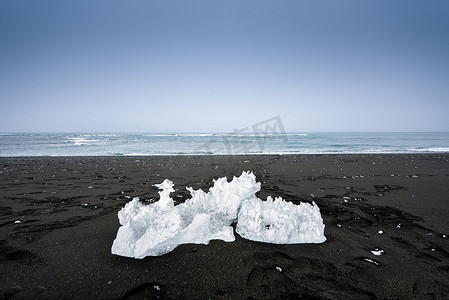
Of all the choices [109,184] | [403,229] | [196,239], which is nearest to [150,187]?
[109,184]

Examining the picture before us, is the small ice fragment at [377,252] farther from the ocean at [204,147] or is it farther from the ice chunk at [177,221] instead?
the ocean at [204,147]

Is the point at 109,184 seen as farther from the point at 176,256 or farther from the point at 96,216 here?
the point at 176,256

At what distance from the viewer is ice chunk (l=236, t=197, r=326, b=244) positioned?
2.73 metres

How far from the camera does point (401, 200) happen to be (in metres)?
4.57

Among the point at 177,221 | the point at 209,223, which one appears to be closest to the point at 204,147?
the point at 209,223

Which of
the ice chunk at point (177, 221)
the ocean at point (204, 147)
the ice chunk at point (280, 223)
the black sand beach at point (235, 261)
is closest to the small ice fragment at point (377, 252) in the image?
the black sand beach at point (235, 261)

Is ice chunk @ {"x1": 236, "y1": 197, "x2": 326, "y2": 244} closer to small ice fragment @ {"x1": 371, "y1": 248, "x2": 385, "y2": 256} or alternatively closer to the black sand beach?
the black sand beach

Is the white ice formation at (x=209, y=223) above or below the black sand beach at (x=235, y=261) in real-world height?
above

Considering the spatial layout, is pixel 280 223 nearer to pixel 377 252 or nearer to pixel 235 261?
pixel 235 261

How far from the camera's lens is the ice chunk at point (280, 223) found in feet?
8.96

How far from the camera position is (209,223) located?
2816 mm

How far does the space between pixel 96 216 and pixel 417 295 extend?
4.25 metres

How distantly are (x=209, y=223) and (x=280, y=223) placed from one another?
929 millimetres

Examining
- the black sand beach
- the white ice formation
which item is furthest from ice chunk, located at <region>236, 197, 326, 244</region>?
the black sand beach
